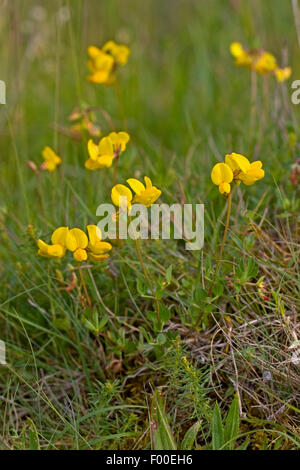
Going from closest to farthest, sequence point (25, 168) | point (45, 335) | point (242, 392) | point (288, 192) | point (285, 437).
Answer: point (285, 437), point (242, 392), point (45, 335), point (288, 192), point (25, 168)

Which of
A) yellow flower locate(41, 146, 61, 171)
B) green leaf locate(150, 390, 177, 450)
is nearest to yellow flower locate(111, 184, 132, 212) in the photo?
green leaf locate(150, 390, 177, 450)

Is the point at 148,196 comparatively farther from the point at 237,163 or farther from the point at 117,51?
the point at 117,51

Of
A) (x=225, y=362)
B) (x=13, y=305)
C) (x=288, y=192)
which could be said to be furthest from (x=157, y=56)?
(x=225, y=362)

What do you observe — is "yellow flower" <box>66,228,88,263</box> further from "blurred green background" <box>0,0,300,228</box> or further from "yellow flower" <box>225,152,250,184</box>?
"blurred green background" <box>0,0,300,228</box>

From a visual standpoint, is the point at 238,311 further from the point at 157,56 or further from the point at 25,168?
the point at 157,56

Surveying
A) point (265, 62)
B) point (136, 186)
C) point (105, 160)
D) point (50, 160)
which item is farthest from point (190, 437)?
point (265, 62)

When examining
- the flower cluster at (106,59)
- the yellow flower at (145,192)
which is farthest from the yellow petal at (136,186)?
the flower cluster at (106,59)
